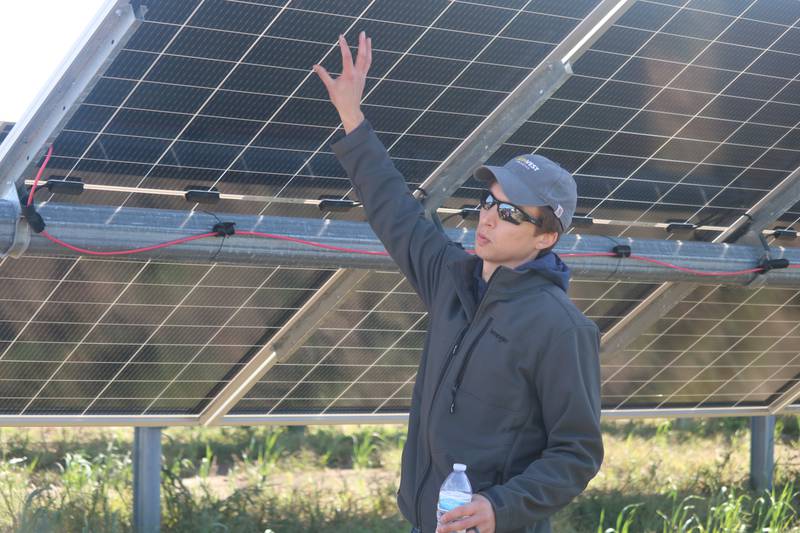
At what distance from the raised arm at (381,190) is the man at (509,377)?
0.11m

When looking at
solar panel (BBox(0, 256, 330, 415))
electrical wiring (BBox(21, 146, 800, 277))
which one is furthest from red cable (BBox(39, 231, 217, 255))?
solar panel (BBox(0, 256, 330, 415))

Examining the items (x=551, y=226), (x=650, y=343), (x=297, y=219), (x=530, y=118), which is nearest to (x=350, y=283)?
(x=297, y=219)

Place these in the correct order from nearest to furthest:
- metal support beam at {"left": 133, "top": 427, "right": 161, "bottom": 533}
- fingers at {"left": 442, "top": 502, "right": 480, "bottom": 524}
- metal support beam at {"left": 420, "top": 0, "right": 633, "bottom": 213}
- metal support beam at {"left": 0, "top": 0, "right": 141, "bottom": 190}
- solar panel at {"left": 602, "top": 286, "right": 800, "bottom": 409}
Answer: fingers at {"left": 442, "top": 502, "right": 480, "bottom": 524}, metal support beam at {"left": 0, "top": 0, "right": 141, "bottom": 190}, metal support beam at {"left": 420, "top": 0, "right": 633, "bottom": 213}, metal support beam at {"left": 133, "top": 427, "right": 161, "bottom": 533}, solar panel at {"left": 602, "top": 286, "right": 800, "bottom": 409}

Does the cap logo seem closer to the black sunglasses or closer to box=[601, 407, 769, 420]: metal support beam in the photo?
the black sunglasses

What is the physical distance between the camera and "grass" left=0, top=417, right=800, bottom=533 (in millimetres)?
7555

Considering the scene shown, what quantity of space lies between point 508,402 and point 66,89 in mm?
2753

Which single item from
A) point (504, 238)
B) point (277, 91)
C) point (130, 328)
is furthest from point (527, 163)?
point (130, 328)

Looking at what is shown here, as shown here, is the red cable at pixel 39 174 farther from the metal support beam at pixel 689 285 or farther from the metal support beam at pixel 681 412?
the metal support beam at pixel 681 412

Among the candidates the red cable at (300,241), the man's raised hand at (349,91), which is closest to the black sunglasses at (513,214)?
the man's raised hand at (349,91)

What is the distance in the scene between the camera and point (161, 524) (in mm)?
7449

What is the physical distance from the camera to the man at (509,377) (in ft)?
11.7

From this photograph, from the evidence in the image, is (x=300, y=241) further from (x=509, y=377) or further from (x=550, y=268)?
(x=509, y=377)

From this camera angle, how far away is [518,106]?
20.7 ft

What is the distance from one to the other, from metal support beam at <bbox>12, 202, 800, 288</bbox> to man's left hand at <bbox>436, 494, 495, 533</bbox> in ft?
8.94
